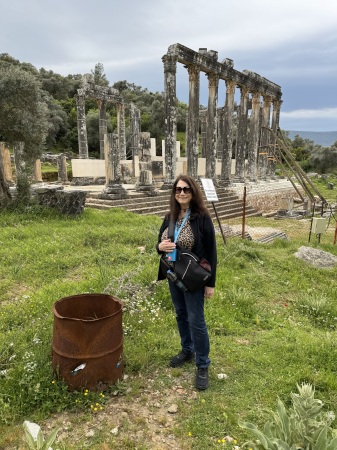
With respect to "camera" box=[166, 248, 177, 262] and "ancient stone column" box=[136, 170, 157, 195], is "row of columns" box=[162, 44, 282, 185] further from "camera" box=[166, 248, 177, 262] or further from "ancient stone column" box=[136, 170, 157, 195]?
"camera" box=[166, 248, 177, 262]

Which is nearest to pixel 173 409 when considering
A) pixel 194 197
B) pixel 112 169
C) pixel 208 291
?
pixel 208 291

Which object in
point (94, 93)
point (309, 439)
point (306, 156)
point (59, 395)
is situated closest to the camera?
point (309, 439)

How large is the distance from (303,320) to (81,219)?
6.88 meters

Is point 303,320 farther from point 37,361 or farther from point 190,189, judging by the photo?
point 37,361

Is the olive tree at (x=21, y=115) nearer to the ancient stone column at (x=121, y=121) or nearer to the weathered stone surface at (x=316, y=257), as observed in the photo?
the weathered stone surface at (x=316, y=257)

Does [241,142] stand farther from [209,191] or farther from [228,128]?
[209,191]

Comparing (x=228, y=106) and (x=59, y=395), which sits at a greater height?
(x=228, y=106)

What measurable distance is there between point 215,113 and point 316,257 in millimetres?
14009

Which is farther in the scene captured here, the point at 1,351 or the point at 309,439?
the point at 1,351

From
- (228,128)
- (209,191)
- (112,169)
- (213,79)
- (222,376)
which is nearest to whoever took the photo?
(222,376)

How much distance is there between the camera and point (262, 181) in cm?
2553

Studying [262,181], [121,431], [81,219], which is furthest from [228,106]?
[121,431]

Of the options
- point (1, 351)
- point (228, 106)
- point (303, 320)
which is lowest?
point (303, 320)

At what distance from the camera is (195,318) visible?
10.6 ft
